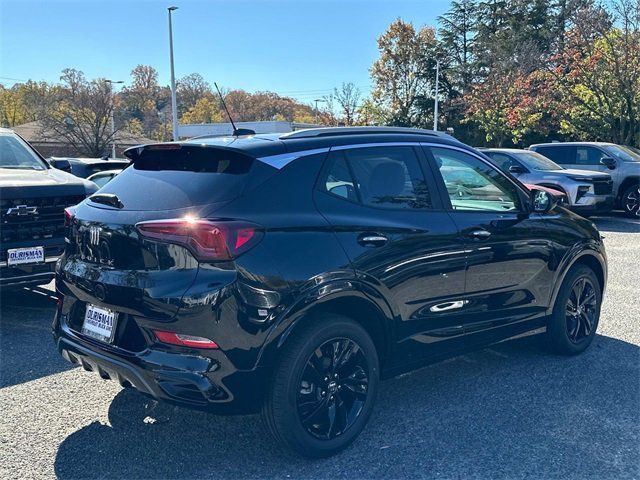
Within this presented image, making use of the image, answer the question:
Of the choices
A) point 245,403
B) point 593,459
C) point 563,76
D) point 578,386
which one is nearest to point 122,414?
point 245,403

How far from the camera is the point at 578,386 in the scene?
4.25 metres

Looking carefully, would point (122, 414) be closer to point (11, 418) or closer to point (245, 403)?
point (11, 418)

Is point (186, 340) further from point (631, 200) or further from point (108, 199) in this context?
point (631, 200)

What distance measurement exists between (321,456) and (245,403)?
598mm

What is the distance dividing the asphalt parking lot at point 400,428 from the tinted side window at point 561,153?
35.2 ft

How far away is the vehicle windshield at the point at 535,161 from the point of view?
13211mm

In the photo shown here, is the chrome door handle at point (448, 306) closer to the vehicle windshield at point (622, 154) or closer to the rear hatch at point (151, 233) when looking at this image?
the rear hatch at point (151, 233)

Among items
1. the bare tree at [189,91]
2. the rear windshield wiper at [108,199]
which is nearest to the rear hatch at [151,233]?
the rear windshield wiper at [108,199]

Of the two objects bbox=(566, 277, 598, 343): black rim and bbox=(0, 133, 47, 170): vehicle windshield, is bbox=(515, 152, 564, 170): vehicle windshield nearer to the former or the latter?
bbox=(566, 277, 598, 343): black rim

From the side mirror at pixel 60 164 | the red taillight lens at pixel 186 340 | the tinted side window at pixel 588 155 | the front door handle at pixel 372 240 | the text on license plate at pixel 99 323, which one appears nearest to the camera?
the red taillight lens at pixel 186 340

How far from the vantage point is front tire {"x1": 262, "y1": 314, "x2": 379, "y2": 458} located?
300 cm

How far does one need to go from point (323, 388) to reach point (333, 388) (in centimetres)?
8

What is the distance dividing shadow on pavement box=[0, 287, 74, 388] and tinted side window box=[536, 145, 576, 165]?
1258 cm

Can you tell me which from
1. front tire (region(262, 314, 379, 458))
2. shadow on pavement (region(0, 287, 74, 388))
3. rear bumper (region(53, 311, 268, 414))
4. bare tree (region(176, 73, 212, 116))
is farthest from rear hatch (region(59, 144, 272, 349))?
bare tree (region(176, 73, 212, 116))
